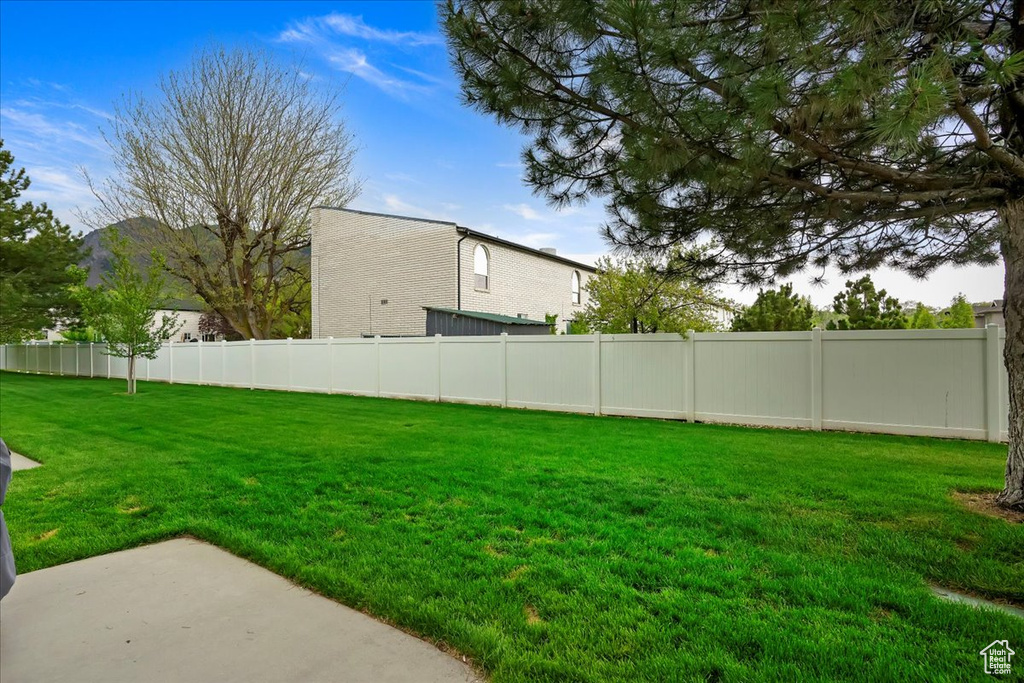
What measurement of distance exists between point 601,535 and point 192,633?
2.35m

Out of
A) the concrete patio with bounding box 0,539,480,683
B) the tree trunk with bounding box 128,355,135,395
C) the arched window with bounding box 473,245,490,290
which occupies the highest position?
the arched window with bounding box 473,245,490,290

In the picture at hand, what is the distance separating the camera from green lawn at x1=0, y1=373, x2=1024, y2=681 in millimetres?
2240

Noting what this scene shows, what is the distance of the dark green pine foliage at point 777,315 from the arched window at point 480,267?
8173mm

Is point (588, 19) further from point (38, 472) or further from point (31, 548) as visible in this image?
point (38, 472)

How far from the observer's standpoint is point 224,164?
60.8ft

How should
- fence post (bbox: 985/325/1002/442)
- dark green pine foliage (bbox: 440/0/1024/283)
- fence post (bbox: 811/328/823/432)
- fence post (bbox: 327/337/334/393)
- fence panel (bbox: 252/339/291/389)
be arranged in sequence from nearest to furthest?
dark green pine foliage (bbox: 440/0/1024/283) < fence post (bbox: 985/325/1002/442) < fence post (bbox: 811/328/823/432) < fence post (bbox: 327/337/334/393) < fence panel (bbox: 252/339/291/389)

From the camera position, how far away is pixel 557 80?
14.1 feet

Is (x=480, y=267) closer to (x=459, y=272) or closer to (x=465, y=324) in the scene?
(x=459, y=272)

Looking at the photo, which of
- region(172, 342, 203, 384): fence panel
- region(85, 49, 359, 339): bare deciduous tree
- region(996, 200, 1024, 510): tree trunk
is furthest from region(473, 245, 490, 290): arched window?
region(996, 200, 1024, 510): tree trunk

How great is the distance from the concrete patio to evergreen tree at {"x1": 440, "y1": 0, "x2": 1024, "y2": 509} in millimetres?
3505

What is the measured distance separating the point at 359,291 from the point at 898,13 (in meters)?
17.4

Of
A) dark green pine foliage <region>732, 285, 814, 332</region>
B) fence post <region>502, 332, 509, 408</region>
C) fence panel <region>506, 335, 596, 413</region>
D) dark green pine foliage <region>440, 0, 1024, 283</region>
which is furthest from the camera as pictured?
dark green pine foliage <region>732, 285, 814, 332</region>

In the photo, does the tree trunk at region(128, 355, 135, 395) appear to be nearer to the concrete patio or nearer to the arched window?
the arched window

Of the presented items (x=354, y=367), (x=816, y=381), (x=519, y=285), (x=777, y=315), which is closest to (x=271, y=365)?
(x=354, y=367)
